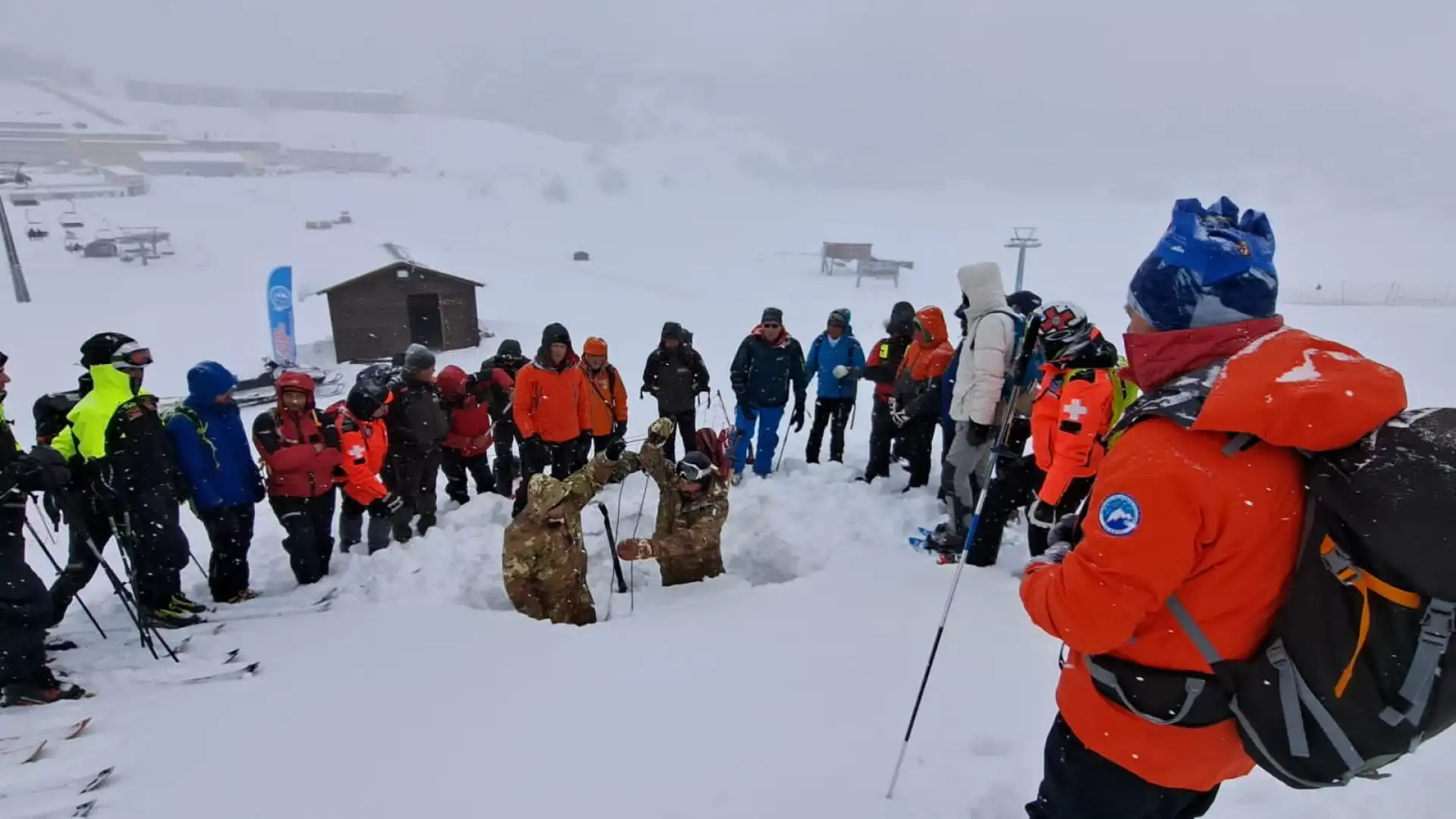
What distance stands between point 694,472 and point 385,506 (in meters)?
2.79

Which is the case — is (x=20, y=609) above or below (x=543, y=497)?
below

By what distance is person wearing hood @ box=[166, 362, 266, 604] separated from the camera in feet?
16.7

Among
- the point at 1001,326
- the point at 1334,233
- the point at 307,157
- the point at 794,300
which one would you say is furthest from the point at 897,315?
the point at 307,157

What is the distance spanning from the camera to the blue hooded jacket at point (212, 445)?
5074 mm

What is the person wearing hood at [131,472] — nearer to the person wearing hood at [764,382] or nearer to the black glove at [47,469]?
the black glove at [47,469]

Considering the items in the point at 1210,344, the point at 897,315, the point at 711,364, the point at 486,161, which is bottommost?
the point at 711,364

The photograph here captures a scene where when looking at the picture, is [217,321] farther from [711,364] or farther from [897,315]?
[897,315]

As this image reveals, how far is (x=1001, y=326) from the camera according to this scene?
488 cm

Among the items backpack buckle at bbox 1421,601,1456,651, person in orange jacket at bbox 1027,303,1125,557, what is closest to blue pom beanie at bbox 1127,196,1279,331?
backpack buckle at bbox 1421,601,1456,651

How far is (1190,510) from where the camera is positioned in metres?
1.53

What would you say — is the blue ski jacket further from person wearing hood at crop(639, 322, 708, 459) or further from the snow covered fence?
the snow covered fence

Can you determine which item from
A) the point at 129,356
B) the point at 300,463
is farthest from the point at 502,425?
the point at 129,356

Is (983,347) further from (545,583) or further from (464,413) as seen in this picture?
(464,413)

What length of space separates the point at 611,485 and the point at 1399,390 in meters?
6.34
